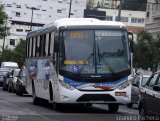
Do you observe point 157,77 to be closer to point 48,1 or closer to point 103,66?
point 103,66

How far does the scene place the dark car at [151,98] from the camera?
49.4ft

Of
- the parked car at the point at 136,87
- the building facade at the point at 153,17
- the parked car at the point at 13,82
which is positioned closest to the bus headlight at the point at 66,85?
the parked car at the point at 136,87

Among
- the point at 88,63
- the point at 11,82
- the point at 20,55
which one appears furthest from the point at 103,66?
the point at 20,55

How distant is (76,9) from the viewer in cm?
13875

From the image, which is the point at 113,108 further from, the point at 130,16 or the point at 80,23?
the point at 130,16

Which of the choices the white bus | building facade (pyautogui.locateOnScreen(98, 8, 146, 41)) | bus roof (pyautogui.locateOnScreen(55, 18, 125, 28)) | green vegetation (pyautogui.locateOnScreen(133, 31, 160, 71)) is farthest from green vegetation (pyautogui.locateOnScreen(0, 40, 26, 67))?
the white bus

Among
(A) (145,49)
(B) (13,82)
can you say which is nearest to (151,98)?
(B) (13,82)

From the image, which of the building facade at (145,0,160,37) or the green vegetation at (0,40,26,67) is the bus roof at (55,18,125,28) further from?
the green vegetation at (0,40,26,67)

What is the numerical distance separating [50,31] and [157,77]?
24.9 ft

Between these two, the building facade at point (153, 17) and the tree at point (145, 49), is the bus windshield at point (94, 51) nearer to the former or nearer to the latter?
the tree at point (145, 49)

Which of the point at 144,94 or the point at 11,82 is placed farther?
the point at 11,82

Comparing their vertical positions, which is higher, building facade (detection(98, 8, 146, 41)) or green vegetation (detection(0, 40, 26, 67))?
building facade (detection(98, 8, 146, 41))

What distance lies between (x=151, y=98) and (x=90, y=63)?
545 centimetres

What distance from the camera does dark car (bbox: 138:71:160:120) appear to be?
593 inches
